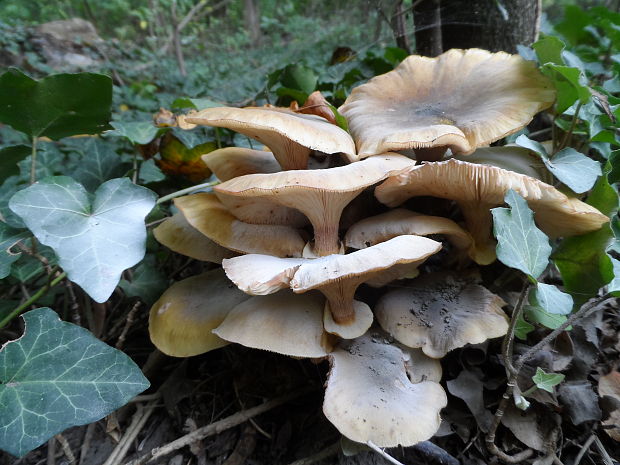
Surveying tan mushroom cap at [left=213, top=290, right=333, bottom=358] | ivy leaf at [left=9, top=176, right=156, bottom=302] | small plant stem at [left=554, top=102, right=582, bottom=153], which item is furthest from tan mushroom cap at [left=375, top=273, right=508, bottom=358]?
ivy leaf at [left=9, top=176, right=156, bottom=302]

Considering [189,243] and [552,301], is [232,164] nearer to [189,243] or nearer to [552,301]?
[189,243]

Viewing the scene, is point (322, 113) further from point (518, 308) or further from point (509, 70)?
point (518, 308)

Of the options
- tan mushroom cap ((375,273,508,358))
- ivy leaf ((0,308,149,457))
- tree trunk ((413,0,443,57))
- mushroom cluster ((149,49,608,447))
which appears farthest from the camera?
tree trunk ((413,0,443,57))

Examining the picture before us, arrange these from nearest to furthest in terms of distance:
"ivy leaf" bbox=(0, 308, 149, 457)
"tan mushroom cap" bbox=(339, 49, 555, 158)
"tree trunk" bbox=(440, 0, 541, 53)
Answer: "ivy leaf" bbox=(0, 308, 149, 457)
"tan mushroom cap" bbox=(339, 49, 555, 158)
"tree trunk" bbox=(440, 0, 541, 53)

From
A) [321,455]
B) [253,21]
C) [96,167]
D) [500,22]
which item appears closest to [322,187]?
[321,455]

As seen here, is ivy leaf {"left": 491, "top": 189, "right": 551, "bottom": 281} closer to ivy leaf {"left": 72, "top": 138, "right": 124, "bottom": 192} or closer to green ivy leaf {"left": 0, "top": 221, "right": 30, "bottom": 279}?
green ivy leaf {"left": 0, "top": 221, "right": 30, "bottom": 279}

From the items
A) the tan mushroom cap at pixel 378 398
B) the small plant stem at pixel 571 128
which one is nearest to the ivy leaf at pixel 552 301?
the tan mushroom cap at pixel 378 398
